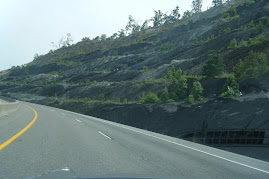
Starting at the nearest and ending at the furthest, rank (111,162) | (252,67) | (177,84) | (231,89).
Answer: (111,162) → (231,89) → (252,67) → (177,84)

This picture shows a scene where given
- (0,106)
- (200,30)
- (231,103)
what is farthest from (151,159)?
(200,30)

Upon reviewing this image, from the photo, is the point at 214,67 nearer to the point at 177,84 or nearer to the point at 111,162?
the point at 177,84

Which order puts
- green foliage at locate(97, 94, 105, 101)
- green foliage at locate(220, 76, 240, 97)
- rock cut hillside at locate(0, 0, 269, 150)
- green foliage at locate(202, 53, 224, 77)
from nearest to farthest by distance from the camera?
rock cut hillside at locate(0, 0, 269, 150) → green foliage at locate(220, 76, 240, 97) → green foliage at locate(202, 53, 224, 77) → green foliage at locate(97, 94, 105, 101)

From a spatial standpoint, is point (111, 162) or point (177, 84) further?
point (177, 84)

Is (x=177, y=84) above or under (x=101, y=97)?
above

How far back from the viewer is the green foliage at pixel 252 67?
24.2 m

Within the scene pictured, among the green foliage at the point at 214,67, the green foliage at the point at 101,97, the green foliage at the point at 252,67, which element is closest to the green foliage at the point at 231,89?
the green foliage at the point at 252,67

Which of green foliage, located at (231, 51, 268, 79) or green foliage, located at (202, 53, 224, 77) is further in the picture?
green foliage, located at (202, 53, 224, 77)

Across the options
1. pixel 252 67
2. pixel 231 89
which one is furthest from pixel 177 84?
pixel 231 89

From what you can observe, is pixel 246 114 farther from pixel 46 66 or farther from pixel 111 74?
pixel 46 66

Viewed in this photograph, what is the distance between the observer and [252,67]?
83.5 ft

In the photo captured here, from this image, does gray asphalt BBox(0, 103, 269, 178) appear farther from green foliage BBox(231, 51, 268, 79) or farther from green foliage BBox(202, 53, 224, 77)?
green foliage BBox(202, 53, 224, 77)

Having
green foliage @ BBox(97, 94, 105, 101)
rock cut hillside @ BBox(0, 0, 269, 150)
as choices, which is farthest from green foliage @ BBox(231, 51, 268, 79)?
green foliage @ BBox(97, 94, 105, 101)

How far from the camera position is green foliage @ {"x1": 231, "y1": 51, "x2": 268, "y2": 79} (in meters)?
24.2
